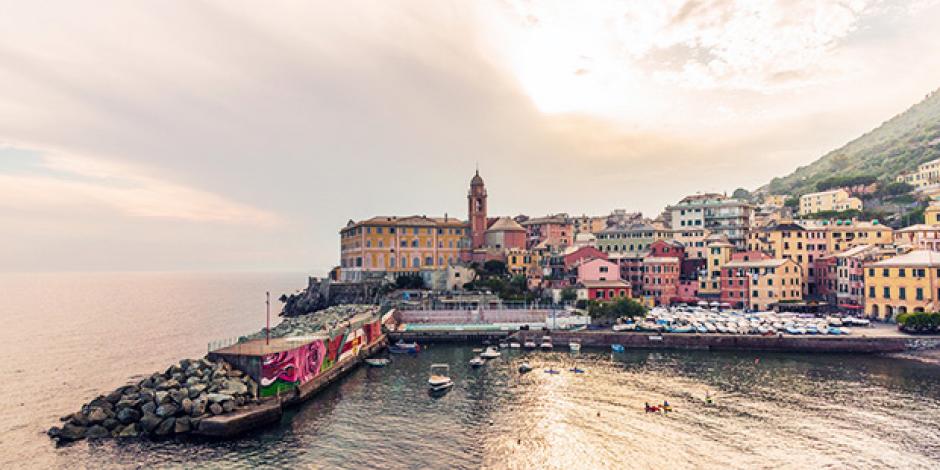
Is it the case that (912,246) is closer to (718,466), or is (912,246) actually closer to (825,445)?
(825,445)

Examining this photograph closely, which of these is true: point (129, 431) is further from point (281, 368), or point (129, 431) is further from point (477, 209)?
point (477, 209)

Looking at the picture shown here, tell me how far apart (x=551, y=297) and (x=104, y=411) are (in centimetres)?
6342

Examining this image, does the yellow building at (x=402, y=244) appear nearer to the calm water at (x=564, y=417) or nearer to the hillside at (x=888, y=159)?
the calm water at (x=564, y=417)

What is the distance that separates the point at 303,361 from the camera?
44094mm

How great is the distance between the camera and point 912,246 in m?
77.0

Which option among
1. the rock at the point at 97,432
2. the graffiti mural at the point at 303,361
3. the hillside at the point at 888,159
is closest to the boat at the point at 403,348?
the graffiti mural at the point at 303,361

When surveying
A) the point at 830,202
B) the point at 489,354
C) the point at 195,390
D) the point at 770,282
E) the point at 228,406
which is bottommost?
→ the point at 489,354

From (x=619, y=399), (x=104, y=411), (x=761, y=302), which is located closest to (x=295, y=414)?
(x=104, y=411)

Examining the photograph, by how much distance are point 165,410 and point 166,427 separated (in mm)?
1214

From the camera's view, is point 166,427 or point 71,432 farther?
point 166,427

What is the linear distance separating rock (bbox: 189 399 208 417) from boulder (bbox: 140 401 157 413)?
269cm

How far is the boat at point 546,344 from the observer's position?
64.0 m

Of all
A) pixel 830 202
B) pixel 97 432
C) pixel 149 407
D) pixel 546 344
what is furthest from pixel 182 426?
pixel 830 202

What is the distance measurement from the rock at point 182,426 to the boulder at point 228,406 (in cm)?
233
